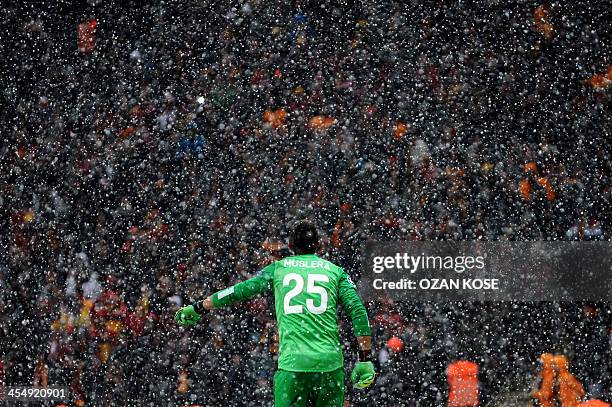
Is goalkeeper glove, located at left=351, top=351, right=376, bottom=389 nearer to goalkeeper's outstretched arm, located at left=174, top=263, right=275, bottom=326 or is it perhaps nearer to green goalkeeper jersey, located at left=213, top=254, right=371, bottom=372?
green goalkeeper jersey, located at left=213, top=254, right=371, bottom=372

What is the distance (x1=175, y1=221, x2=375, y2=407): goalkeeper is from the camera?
3336 mm

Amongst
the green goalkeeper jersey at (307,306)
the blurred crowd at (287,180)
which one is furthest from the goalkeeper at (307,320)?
the blurred crowd at (287,180)

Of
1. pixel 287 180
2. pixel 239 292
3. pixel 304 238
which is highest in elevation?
pixel 287 180

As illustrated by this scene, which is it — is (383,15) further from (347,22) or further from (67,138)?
(67,138)

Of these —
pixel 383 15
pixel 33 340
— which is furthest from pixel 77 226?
pixel 383 15

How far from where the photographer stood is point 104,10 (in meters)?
4.97

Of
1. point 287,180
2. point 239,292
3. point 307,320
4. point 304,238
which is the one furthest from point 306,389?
point 287,180

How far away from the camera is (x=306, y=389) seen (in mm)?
3330

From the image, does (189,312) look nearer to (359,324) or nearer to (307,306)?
(307,306)

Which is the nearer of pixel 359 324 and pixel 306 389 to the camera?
pixel 306 389

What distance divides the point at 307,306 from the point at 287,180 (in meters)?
1.36

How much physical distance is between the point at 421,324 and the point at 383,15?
1.77 metres

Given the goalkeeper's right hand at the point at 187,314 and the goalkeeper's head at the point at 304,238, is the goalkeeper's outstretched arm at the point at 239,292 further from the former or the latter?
the goalkeeper's head at the point at 304,238

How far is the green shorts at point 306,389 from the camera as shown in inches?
131
